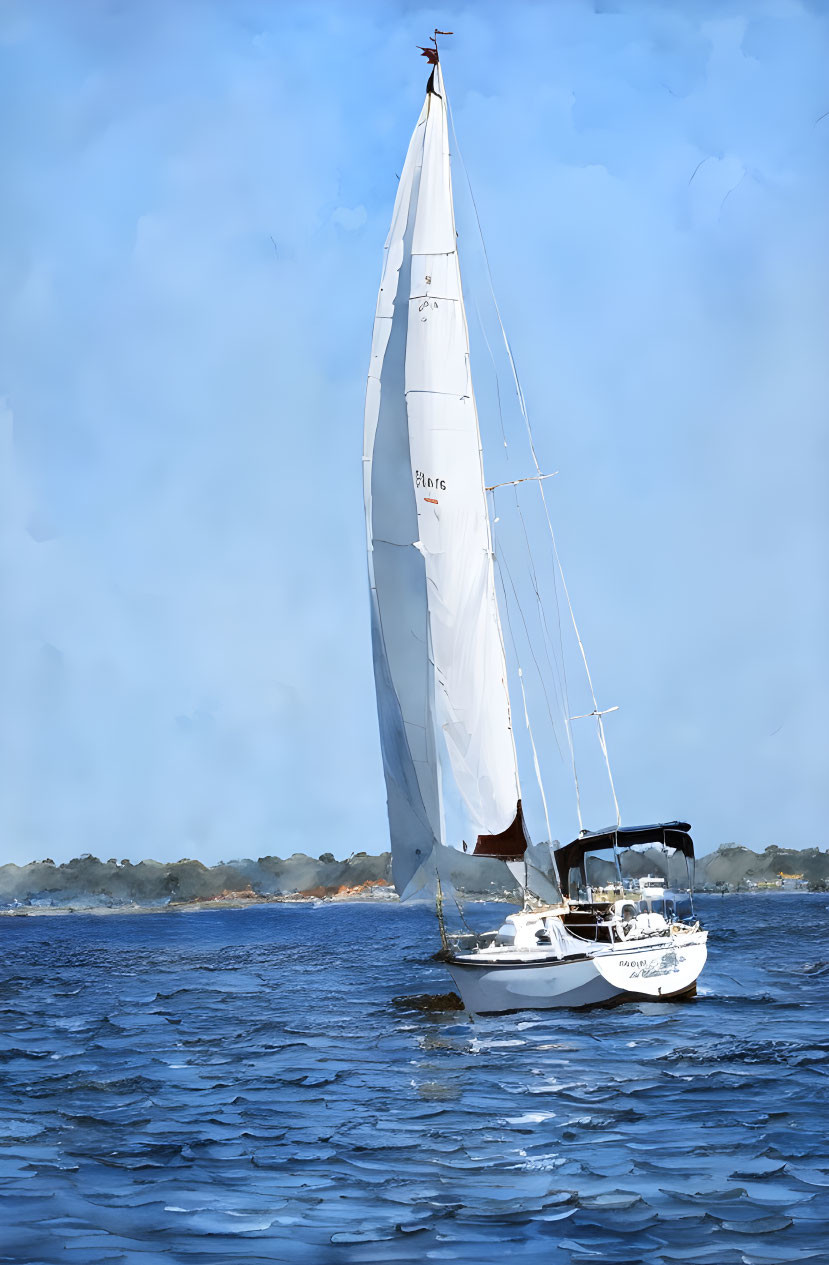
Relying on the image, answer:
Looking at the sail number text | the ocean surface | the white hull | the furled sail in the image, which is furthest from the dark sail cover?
the sail number text

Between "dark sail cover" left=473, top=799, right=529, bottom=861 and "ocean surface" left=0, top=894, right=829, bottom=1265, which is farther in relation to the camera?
"dark sail cover" left=473, top=799, right=529, bottom=861

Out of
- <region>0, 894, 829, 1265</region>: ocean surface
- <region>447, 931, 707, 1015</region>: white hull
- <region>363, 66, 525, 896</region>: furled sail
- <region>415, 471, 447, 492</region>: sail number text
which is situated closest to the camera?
<region>0, 894, 829, 1265</region>: ocean surface

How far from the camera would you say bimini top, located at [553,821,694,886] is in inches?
1264

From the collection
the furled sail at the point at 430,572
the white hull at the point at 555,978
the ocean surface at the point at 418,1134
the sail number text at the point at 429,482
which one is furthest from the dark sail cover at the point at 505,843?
the sail number text at the point at 429,482

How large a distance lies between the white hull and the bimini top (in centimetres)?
426

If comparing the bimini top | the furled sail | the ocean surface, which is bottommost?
the ocean surface

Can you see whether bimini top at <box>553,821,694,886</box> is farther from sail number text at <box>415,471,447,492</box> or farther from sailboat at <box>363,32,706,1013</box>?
sail number text at <box>415,471,447,492</box>

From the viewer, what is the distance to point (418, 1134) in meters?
16.8

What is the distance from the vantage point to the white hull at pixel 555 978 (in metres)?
26.7

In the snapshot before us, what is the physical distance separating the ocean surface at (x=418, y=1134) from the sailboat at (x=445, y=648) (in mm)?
1642

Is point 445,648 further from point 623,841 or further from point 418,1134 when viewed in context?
point 418,1134

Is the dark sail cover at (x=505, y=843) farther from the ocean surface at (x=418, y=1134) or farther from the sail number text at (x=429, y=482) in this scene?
the sail number text at (x=429, y=482)

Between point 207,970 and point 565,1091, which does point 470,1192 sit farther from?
point 207,970

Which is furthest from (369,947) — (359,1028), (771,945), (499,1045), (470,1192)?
(470,1192)
